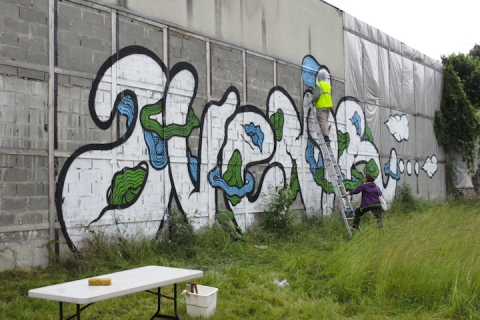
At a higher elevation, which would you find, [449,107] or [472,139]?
[449,107]

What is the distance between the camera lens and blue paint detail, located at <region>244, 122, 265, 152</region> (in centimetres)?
994

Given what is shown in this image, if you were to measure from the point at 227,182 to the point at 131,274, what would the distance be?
4837 mm

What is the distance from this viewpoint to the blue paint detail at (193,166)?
8.58m

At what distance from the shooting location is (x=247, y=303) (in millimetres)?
5504

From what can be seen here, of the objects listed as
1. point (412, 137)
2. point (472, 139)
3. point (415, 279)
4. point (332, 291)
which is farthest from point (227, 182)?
point (472, 139)

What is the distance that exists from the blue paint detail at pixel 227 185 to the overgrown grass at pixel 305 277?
116cm

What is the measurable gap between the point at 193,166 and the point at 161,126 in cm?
97

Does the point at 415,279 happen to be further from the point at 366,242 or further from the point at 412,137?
the point at 412,137

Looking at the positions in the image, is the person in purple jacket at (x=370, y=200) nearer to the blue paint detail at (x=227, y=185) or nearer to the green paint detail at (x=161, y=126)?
the blue paint detail at (x=227, y=185)

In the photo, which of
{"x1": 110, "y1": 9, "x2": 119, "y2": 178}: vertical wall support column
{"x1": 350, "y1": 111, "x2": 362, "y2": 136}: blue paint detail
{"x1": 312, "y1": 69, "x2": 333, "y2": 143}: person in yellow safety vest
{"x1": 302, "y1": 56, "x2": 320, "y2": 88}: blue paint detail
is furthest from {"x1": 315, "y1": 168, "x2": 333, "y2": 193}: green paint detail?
{"x1": 110, "y1": 9, "x2": 119, "y2": 178}: vertical wall support column

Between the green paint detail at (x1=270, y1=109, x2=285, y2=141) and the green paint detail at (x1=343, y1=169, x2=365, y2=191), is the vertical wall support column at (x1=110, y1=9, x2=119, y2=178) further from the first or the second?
the green paint detail at (x1=343, y1=169, x2=365, y2=191)

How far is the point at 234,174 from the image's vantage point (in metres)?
9.48

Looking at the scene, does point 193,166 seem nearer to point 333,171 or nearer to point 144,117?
point 144,117

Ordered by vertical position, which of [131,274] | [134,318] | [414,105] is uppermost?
[414,105]
